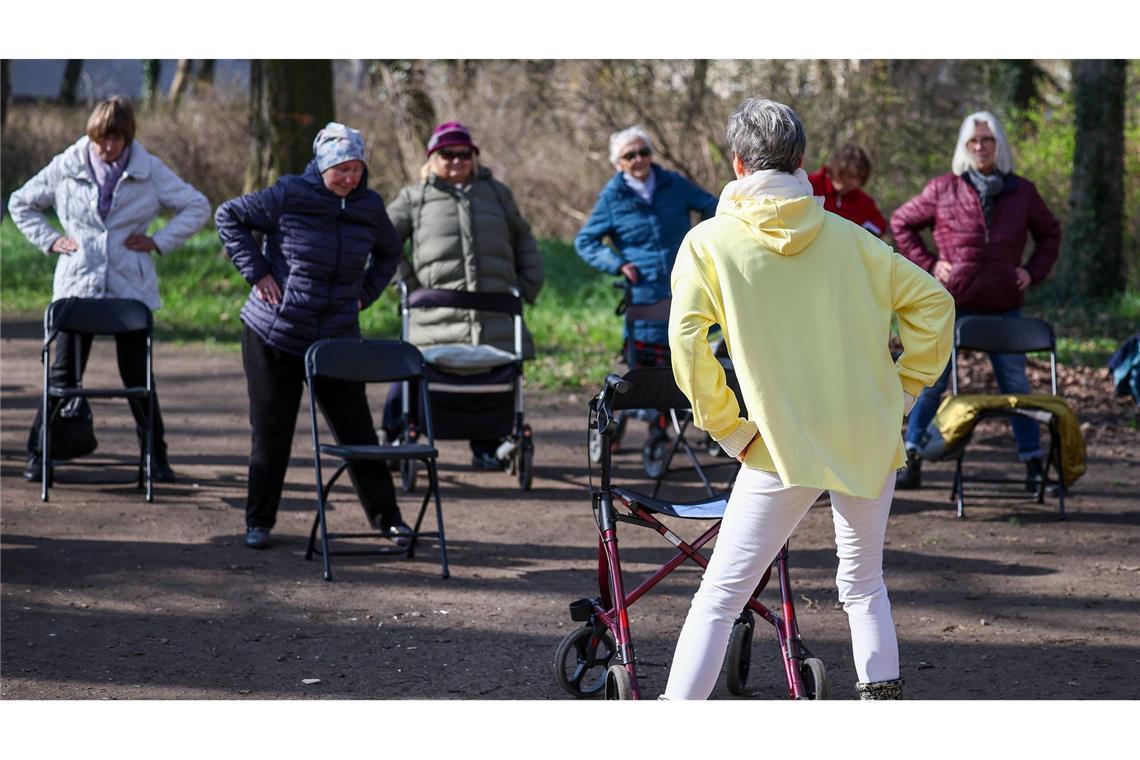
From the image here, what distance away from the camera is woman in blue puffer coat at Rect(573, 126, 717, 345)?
966 centimetres

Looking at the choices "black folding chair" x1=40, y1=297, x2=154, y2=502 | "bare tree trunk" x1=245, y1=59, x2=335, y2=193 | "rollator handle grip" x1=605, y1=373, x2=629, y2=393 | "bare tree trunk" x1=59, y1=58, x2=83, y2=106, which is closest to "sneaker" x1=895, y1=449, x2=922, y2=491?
"black folding chair" x1=40, y1=297, x2=154, y2=502

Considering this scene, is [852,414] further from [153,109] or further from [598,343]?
[153,109]

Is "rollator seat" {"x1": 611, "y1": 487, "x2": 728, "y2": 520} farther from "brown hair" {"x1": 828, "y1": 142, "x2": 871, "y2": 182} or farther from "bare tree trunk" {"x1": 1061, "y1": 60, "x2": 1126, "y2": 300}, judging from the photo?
"bare tree trunk" {"x1": 1061, "y1": 60, "x2": 1126, "y2": 300}

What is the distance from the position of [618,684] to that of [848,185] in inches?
218

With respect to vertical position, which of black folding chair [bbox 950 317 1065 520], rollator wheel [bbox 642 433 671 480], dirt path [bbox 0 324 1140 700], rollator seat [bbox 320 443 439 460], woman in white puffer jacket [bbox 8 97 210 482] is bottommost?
dirt path [bbox 0 324 1140 700]

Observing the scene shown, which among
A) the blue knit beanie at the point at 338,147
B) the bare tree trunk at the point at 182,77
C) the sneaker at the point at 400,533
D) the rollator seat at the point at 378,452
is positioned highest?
the bare tree trunk at the point at 182,77

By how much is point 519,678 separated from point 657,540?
2443 millimetres

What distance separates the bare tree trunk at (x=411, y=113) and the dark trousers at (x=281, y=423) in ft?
44.4

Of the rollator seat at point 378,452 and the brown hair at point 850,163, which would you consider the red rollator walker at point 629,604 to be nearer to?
the rollator seat at point 378,452

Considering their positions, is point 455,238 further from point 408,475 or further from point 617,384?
point 617,384

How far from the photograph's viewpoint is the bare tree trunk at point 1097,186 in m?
16.0

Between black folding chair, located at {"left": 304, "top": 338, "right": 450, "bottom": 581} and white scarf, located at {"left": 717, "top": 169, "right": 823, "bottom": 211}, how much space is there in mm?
3316

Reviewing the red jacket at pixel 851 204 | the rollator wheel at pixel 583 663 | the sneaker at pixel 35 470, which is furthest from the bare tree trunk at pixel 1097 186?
the rollator wheel at pixel 583 663

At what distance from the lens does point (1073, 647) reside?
6023 mm
